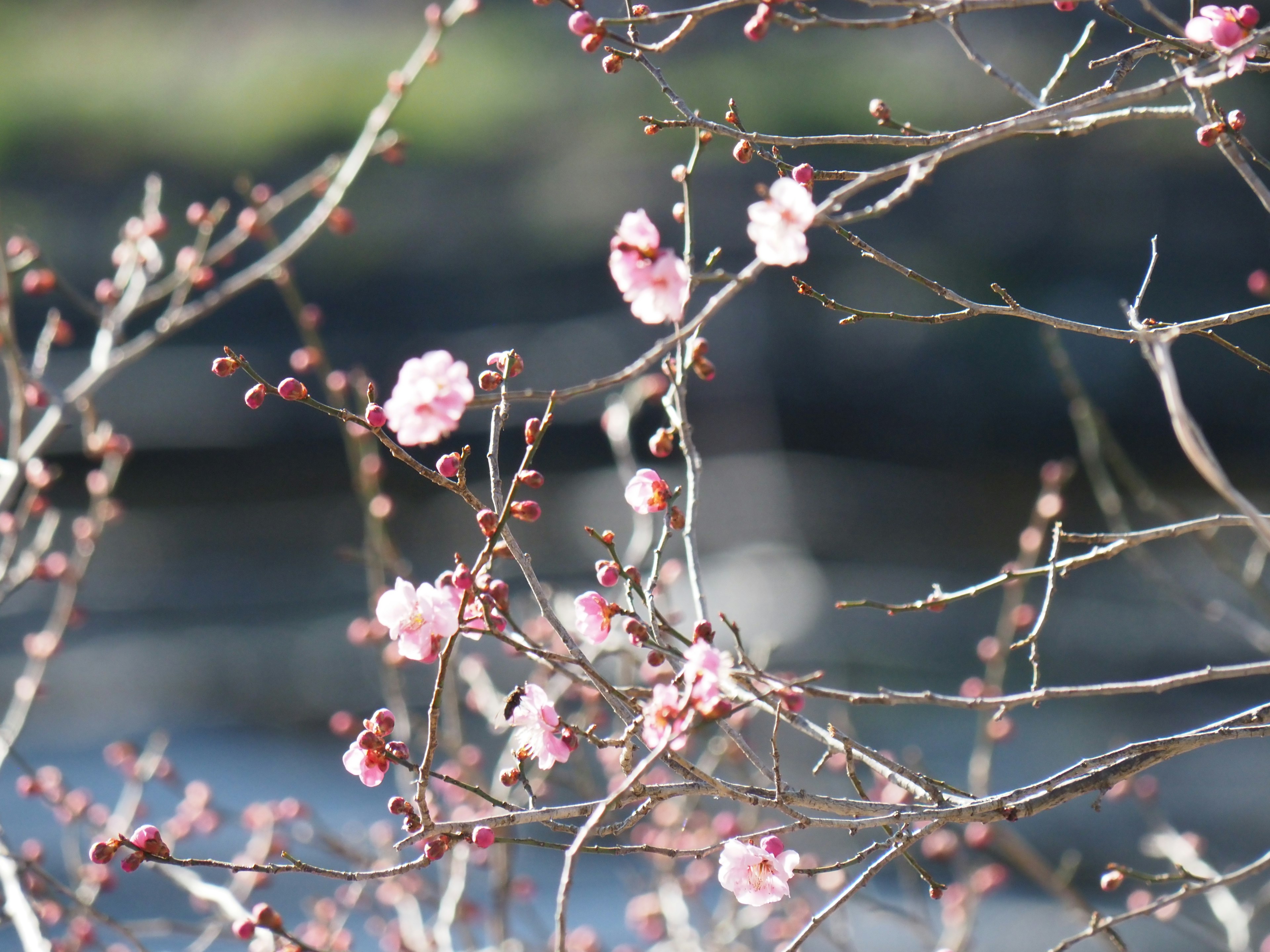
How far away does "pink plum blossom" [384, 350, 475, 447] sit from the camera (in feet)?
2.50

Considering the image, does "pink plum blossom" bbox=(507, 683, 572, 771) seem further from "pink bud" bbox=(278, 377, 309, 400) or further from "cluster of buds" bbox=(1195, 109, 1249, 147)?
"cluster of buds" bbox=(1195, 109, 1249, 147)

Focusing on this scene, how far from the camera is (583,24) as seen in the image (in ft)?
2.89

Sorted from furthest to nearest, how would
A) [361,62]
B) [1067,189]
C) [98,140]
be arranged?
[361,62] < [98,140] < [1067,189]

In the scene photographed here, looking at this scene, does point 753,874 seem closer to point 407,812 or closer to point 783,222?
point 407,812

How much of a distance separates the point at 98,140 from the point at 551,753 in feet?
28.6

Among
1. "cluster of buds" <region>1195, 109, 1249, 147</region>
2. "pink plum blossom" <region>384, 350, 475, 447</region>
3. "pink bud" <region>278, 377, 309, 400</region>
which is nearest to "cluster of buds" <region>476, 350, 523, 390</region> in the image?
"pink plum blossom" <region>384, 350, 475, 447</region>

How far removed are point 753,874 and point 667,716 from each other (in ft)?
0.76

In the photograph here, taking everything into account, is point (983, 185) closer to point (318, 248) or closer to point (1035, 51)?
point (1035, 51)

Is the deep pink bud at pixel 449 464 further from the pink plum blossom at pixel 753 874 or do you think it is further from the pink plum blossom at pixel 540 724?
the pink plum blossom at pixel 753 874

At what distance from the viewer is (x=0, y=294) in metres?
1.47

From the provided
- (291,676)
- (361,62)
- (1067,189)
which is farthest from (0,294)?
(361,62)

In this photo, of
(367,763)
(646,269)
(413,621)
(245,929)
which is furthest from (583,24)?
(245,929)

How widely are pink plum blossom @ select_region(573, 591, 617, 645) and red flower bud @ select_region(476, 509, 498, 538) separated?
0.11 metres

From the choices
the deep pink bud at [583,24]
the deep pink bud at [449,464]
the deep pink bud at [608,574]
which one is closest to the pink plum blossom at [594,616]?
the deep pink bud at [608,574]
